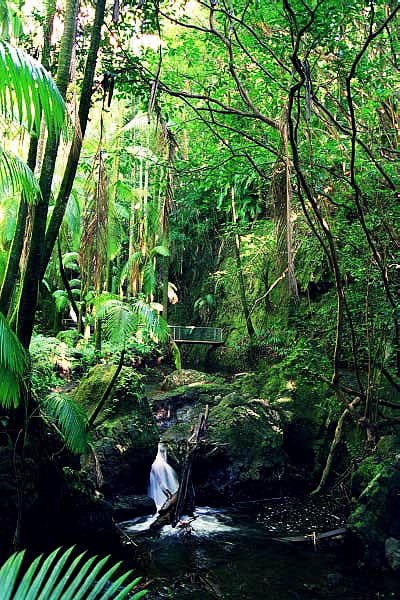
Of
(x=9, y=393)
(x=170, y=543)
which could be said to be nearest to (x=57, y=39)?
(x=9, y=393)

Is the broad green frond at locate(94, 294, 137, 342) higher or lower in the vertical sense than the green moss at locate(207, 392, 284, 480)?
higher

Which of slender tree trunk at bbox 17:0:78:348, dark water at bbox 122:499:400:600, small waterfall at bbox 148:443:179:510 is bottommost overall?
dark water at bbox 122:499:400:600

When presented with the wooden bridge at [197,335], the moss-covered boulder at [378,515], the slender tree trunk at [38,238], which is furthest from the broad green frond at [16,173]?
the wooden bridge at [197,335]

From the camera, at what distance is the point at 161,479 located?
9.90m

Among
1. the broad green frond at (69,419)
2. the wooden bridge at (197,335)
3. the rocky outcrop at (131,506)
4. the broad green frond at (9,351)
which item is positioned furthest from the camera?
the wooden bridge at (197,335)

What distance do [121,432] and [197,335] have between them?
967 centimetres

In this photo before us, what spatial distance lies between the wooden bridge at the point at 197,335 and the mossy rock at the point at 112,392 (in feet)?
26.6

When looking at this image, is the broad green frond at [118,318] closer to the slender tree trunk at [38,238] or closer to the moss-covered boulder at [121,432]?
the slender tree trunk at [38,238]

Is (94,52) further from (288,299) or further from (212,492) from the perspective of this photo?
(288,299)

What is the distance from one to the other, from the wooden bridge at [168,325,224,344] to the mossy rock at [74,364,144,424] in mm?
8121

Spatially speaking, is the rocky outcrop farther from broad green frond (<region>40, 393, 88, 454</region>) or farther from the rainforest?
broad green frond (<region>40, 393, 88, 454</region>)

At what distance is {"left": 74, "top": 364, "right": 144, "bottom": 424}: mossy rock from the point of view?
9391mm

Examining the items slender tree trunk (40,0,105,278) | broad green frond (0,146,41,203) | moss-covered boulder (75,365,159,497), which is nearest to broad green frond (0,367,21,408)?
broad green frond (0,146,41,203)

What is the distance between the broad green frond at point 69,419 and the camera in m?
5.93
